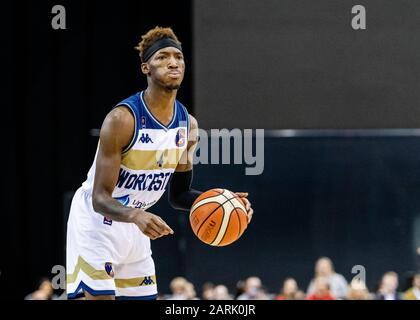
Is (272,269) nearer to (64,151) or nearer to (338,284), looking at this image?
(338,284)

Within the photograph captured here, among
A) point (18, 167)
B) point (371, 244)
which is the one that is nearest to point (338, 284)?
point (371, 244)

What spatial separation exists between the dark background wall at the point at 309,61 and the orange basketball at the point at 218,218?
5.61m

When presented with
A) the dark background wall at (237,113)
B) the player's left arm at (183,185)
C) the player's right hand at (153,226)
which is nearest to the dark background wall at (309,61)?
the dark background wall at (237,113)

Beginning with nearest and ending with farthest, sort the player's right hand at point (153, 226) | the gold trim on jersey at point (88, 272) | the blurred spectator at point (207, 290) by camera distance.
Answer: the player's right hand at point (153, 226)
the gold trim on jersey at point (88, 272)
the blurred spectator at point (207, 290)

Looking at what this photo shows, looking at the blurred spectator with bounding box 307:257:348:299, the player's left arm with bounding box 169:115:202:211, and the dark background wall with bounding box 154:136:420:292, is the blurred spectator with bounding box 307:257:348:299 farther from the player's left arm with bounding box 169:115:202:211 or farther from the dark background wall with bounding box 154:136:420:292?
the player's left arm with bounding box 169:115:202:211

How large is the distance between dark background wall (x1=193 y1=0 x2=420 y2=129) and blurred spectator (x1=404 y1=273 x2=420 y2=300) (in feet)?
7.41

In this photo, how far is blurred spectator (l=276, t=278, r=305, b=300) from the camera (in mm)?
9461

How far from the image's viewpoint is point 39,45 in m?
11.1

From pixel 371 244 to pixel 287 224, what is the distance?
1004mm

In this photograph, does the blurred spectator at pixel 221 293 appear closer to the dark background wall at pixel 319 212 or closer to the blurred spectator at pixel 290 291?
the dark background wall at pixel 319 212

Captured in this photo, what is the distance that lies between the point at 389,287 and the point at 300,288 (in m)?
0.99

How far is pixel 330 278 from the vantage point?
9.71m

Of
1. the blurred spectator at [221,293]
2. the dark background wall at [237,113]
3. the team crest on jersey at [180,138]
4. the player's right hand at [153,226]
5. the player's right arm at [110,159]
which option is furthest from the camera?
Answer: the dark background wall at [237,113]

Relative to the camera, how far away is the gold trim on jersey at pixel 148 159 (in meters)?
4.97
